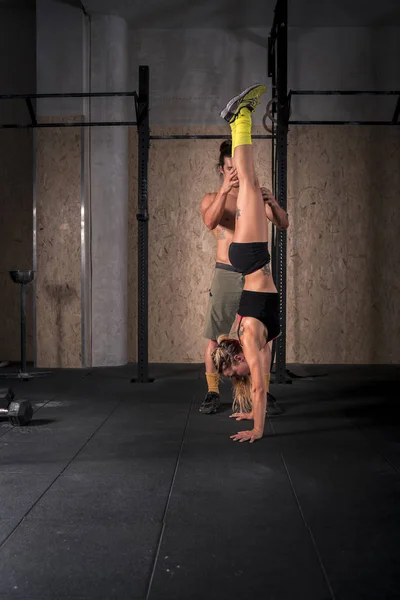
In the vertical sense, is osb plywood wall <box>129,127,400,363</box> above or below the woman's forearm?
above

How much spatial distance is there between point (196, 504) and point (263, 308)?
51.4 inches

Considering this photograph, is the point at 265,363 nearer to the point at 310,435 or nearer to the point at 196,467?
the point at 310,435

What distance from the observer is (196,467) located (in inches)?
109

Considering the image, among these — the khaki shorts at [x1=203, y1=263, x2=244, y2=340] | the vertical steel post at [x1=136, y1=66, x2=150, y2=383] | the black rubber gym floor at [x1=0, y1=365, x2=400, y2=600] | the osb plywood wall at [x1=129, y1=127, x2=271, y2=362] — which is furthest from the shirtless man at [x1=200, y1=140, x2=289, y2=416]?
the osb plywood wall at [x1=129, y1=127, x2=271, y2=362]

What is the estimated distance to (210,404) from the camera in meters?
3.93

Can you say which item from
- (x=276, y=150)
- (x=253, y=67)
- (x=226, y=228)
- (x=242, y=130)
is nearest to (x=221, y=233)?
(x=226, y=228)

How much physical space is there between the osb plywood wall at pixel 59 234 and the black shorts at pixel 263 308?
3021 millimetres

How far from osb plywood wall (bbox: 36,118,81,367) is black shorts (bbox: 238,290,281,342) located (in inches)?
119

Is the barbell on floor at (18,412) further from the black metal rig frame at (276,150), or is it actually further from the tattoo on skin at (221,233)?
the tattoo on skin at (221,233)

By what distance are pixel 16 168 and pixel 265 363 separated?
4189 mm

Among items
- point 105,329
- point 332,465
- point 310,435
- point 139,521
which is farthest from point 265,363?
point 105,329

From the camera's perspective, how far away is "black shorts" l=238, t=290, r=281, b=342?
3.25 metres

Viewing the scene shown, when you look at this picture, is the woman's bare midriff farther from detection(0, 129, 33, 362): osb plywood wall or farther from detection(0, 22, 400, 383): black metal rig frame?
detection(0, 129, 33, 362): osb plywood wall

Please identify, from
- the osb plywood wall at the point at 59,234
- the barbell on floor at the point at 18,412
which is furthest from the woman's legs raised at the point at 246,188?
the osb plywood wall at the point at 59,234
